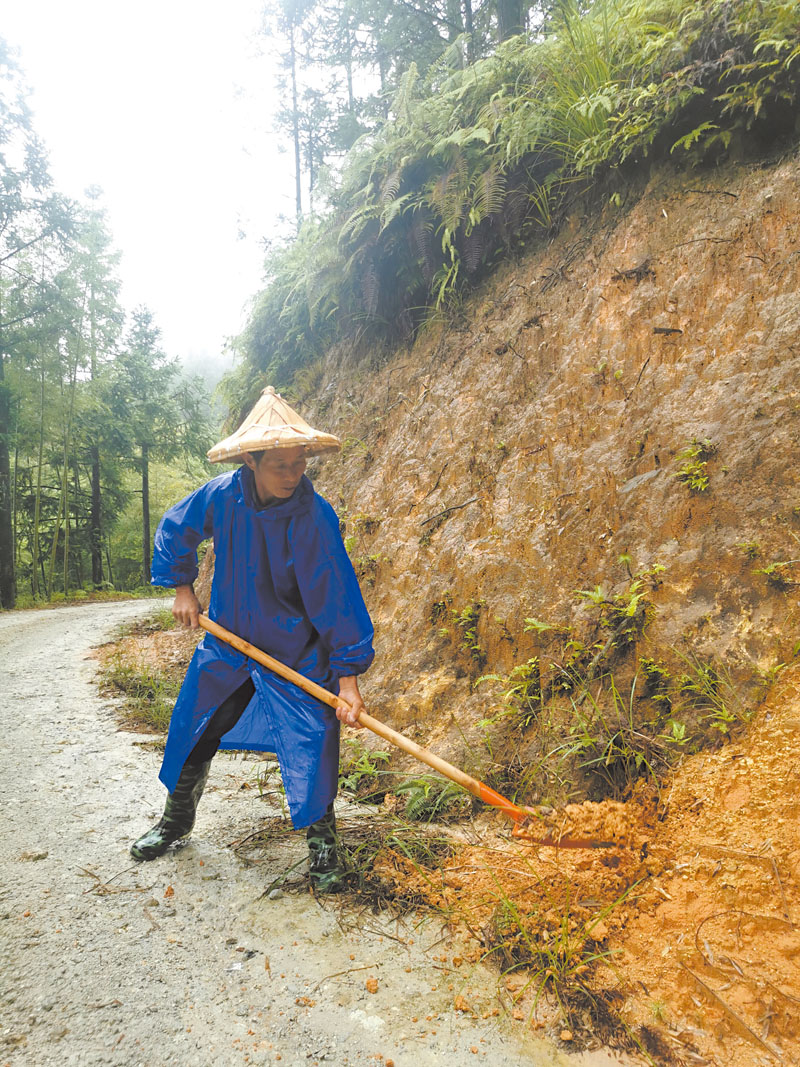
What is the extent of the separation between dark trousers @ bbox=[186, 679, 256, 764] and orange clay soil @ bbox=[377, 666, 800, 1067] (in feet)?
3.24

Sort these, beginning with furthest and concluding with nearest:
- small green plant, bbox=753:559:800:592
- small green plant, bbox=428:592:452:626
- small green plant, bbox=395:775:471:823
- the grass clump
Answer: the grass clump, small green plant, bbox=428:592:452:626, small green plant, bbox=395:775:471:823, small green plant, bbox=753:559:800:592

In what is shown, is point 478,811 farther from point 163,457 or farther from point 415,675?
point 163,457

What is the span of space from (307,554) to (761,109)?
3769 millimetres

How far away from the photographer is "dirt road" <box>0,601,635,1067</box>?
1618 mm

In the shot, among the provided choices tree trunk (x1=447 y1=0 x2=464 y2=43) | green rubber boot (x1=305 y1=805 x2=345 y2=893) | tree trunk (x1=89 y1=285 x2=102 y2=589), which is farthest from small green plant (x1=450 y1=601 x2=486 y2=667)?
tree trunk (x1=89 y1=285 x2=102 y2=589)

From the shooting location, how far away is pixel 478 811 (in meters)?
2.80

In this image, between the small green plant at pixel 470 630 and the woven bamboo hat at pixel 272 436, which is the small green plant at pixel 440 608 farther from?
the woven bamboo hat at pixel 272 436

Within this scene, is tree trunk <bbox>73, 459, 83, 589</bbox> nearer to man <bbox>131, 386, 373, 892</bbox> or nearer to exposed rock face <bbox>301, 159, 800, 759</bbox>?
exposed rock face <bbox>301, 159, 800, 759</bbox>

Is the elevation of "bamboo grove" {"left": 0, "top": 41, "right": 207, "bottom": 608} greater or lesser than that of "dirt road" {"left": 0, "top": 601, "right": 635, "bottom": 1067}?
greater

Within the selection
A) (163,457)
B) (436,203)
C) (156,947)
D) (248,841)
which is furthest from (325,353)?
(163,457)

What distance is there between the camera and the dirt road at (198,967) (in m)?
1.62

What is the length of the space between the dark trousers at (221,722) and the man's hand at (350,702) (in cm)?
48

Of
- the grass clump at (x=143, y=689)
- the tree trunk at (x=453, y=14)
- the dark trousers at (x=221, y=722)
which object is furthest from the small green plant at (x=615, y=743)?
the tree trunk at (x=453, y=14)

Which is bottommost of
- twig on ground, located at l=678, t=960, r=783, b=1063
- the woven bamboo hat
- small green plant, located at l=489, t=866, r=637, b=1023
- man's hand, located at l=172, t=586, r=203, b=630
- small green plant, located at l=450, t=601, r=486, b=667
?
small green plant, located at l=489, t=866, r=637, b=1023
